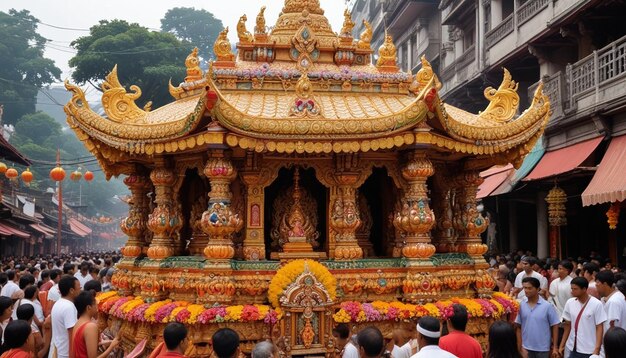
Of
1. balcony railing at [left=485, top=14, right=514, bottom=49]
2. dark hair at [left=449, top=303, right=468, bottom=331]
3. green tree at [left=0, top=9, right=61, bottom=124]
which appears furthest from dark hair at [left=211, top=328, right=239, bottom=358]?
green tree at [left=0, top=9, right=61, bottom=124]

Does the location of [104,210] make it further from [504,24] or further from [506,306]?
[506,306]

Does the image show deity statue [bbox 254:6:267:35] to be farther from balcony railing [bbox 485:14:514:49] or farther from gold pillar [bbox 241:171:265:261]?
balcony railing [bbox 485:14:514:49]

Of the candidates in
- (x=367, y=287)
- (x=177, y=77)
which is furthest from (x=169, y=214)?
(x=177, y=77)

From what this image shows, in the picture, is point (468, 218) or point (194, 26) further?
point (194, 26)

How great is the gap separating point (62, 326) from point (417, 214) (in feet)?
18.7

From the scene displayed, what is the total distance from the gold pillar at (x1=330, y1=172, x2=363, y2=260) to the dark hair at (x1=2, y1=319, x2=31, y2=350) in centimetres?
557

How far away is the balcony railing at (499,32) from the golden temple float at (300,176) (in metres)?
12.8

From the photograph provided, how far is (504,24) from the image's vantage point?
80.9ft

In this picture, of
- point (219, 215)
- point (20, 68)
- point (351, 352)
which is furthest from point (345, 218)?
point (20, 68)

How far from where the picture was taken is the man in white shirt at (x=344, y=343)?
710 cm

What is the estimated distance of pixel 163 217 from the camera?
1112 centimetres

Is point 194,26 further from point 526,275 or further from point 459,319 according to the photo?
point 459,319

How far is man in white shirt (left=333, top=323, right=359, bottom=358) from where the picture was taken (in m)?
7.10

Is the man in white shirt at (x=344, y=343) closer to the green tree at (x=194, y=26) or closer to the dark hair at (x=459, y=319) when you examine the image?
the dark hair at (x=459, y=319)
